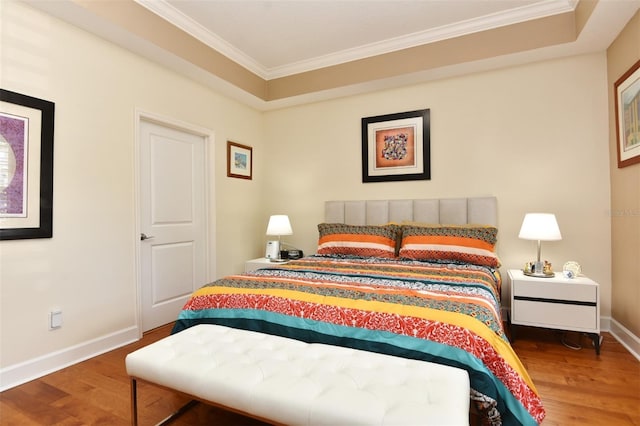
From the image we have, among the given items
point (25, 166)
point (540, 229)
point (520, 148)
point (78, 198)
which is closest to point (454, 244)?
point (540, 229)

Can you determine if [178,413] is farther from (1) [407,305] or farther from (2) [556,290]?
(2) [556,290]

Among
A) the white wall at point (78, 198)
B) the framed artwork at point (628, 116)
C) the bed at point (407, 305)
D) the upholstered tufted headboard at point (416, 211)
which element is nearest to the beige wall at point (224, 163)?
the white wall at point (78, 198)

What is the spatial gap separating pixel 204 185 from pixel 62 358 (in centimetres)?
191

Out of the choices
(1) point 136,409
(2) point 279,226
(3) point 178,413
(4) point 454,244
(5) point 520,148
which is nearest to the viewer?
(1) point 136,409

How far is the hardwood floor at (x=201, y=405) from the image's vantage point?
5.61ft

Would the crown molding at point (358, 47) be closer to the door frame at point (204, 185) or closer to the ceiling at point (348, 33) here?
the ceiling at point (348, 33)

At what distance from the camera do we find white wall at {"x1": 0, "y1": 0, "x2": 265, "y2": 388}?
6.94 feet

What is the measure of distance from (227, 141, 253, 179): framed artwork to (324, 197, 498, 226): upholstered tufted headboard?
108 cm

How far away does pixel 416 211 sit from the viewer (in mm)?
3484

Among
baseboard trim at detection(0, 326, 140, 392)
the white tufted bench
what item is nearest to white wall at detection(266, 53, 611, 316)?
the white tufted bench

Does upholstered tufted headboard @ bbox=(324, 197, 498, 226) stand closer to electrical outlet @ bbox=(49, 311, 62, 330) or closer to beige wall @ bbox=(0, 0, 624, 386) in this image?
beige wall @ bbox=(0, 0, 624, 386)

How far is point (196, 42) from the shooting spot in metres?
3.06

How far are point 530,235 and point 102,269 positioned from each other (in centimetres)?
339

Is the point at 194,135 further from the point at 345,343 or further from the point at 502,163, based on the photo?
the point at 502,163
